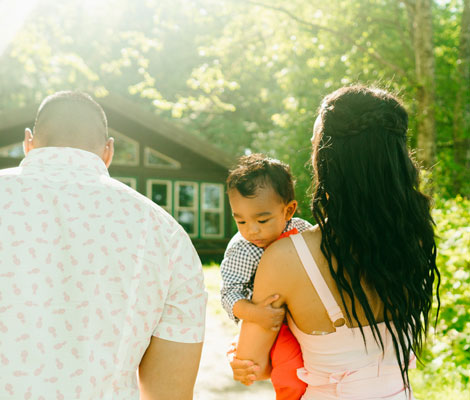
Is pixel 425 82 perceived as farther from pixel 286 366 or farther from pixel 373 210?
pixel 286 366

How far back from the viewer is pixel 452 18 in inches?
977

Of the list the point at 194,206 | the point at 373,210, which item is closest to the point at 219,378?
the point at 373,210

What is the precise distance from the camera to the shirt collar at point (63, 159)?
6.29ft

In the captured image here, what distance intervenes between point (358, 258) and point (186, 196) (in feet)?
69.5

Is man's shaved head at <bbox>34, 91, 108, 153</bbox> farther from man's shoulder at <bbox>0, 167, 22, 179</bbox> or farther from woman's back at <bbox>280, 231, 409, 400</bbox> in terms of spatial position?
woman's back at <bbox>280, 231, 409, 400</bbox>

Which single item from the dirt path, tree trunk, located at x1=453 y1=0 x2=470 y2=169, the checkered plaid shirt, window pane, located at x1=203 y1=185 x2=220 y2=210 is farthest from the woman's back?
window pane, located at x1=203 y1=185 x2=220 y2=210

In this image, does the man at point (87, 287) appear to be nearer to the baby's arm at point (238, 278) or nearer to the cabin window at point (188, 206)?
the baby's arm at point (238, 278)

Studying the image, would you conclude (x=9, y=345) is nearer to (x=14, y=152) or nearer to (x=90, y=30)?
(x=14, y=152)

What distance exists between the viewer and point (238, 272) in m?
2.98

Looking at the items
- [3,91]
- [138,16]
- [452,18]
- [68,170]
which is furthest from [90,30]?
[68,170]

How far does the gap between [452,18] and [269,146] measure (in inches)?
431

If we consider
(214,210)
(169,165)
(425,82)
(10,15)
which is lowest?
(214,210)

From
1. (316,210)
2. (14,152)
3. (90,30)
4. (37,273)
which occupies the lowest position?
(37,273)

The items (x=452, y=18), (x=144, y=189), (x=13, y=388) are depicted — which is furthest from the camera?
(x=452, y=18)
